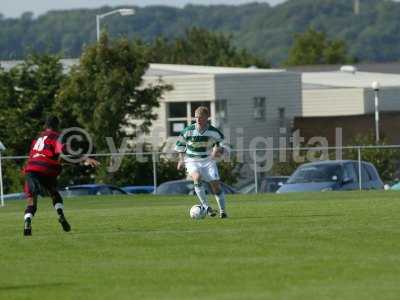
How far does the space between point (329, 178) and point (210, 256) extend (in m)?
20.6

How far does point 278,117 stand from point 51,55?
46.9 ft

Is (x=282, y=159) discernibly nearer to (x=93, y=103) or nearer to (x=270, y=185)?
(x=270, y=185)

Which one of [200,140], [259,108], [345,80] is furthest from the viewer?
[345,80]

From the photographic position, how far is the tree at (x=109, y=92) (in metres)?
50.1

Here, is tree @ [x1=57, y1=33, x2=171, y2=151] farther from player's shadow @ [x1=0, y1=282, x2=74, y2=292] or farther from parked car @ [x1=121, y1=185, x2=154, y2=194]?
player's shadow @ [x1=0, y1=282, x2=74, y2=292]

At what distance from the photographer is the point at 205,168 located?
80.1ft

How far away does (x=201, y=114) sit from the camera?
24.0m

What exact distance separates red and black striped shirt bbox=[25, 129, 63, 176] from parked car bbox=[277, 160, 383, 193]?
16462 mm

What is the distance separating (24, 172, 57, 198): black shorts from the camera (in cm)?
2121

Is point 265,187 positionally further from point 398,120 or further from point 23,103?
point 398,120

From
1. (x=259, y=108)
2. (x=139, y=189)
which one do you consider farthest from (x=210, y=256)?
(x=259, y=108)

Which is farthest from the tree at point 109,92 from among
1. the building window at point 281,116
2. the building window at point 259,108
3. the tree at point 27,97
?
the building window at point 281,116

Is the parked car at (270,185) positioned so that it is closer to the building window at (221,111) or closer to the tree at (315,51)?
the building window at (221,111)

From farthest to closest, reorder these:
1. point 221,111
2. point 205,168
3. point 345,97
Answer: point 345,97, point 221,111, point 205,168
